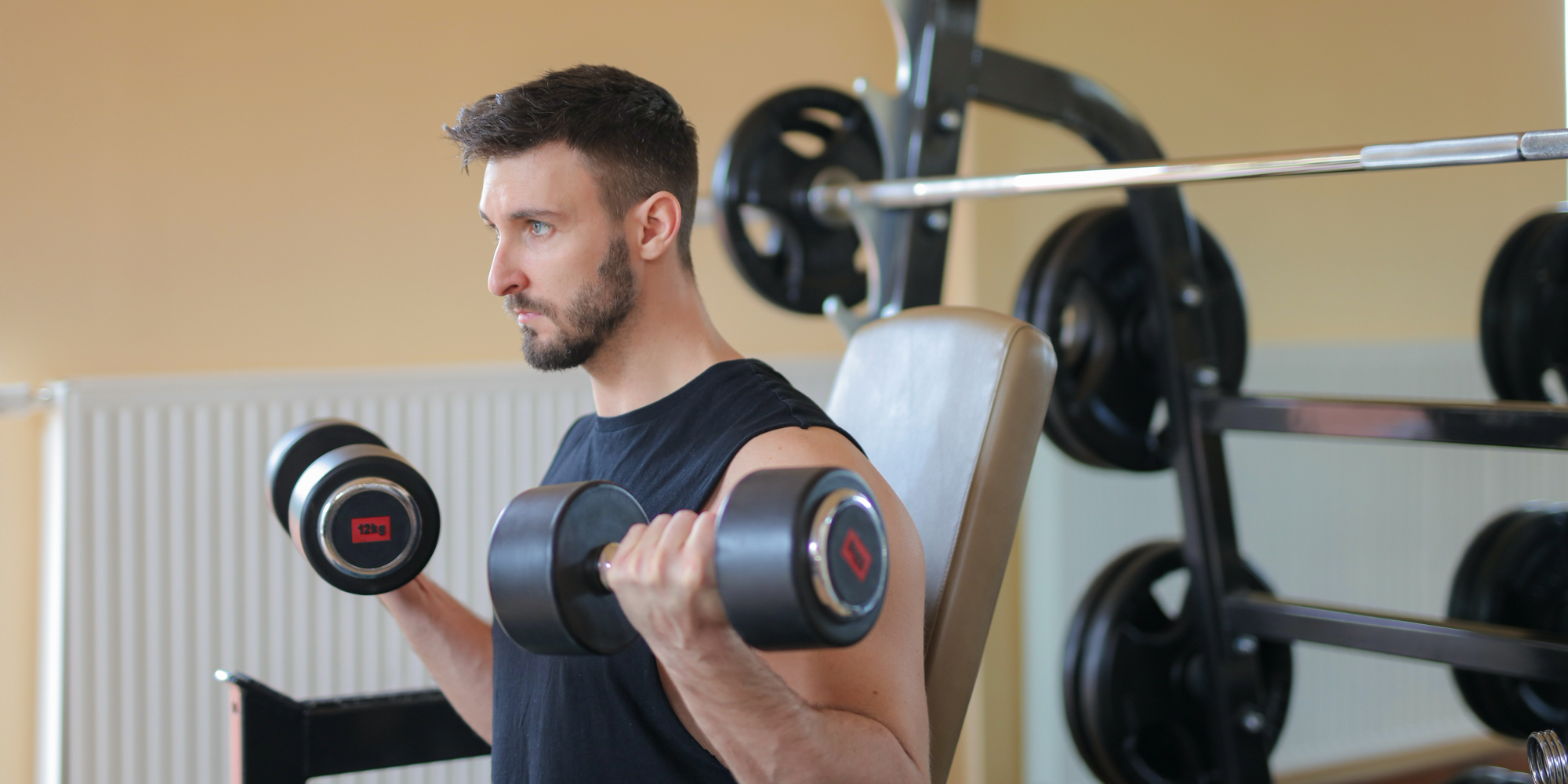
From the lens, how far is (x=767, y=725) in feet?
2.73

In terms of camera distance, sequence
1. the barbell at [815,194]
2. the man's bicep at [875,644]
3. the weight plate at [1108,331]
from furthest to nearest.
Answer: the weight plate at [1108,331] → the barbell at [815,194] → the man's bicep at [875,644]

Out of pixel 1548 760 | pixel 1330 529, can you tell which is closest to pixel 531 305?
pixel 1548 760

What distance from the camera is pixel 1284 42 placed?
299cm

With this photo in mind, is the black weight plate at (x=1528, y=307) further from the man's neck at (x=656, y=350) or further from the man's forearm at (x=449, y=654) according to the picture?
the man's forearm at (x=449, y=654)

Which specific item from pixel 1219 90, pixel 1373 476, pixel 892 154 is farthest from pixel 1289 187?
pixel 892 154

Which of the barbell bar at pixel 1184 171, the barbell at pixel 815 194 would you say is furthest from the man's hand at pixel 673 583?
the barbell at pixel 815 194

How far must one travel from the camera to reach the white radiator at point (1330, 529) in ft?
8.86

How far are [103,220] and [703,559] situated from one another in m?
1.71

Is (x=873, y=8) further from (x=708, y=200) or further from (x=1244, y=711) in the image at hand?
(x=1244, y=711)

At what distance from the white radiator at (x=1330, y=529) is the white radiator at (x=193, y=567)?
1.19 meters

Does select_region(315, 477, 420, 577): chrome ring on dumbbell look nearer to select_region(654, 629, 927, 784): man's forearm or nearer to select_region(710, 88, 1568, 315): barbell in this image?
→ select_region(654, 629, 927, 784): man's forearm

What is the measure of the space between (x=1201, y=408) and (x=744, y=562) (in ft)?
4.21

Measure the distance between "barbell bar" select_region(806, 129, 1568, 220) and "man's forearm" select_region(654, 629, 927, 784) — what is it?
0.74 meters

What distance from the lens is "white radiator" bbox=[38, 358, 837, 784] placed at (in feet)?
6.50
